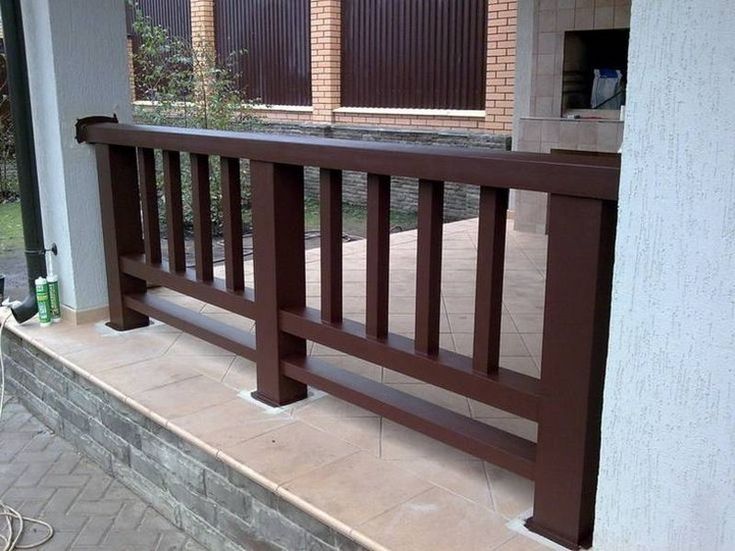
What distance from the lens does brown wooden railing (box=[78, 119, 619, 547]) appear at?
1.86 meters

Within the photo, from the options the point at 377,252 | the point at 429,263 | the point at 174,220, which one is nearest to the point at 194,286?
the point at 174,220

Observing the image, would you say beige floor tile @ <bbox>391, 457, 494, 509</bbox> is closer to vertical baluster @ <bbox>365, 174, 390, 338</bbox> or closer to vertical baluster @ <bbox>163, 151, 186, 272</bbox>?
vertical baluster @ <bbox>365, 174, 390, 338</bbox>

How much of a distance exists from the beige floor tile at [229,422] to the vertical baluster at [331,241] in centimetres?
42

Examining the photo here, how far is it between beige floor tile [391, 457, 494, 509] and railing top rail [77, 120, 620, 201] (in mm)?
882

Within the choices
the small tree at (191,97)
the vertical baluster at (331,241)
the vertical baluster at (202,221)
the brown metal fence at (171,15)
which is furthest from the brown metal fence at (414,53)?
the vertical baluster at (331,241)

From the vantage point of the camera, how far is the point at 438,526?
2100 mm

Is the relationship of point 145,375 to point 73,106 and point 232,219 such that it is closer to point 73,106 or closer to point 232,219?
point 232,219

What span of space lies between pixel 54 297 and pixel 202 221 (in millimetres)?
1141

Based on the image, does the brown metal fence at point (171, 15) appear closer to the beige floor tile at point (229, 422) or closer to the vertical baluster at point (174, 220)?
the vertical baluster at point (174, 220)

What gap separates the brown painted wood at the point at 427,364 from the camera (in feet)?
6.86

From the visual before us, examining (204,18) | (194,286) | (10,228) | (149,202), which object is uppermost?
(204,18)

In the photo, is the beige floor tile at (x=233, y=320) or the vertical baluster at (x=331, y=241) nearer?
the vertical baluster at (x=331, y=241)

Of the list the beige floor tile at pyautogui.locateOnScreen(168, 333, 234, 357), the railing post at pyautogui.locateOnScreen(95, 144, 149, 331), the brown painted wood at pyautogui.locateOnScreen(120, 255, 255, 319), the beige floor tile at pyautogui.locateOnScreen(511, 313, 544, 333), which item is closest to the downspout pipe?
the railing post at pyautogui.locateOnScreen(95, 144, 149, 331)

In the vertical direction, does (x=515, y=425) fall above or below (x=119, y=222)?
below
